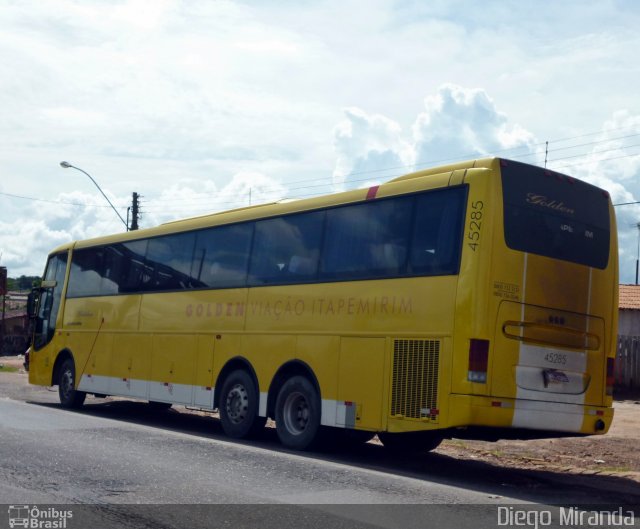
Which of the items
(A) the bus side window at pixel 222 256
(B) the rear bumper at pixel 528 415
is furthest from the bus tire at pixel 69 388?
(B) the rear bumper at pixel 528 415

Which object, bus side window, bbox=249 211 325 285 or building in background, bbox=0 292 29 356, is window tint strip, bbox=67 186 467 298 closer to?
bus side window, bbox=249 211 325 285

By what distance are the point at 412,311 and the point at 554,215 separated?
2.12m

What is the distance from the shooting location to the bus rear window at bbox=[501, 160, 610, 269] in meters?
11.1

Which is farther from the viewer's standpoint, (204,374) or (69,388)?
(69,388)

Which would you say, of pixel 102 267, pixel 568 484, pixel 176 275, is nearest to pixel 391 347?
pixel 568 484

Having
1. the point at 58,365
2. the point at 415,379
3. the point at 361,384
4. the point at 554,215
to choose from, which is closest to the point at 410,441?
the point at 361,384

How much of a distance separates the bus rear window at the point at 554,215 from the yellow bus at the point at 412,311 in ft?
0.07

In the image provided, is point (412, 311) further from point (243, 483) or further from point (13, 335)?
point (13, 335)

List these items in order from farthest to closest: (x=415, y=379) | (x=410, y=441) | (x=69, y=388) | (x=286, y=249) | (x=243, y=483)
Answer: (x=69, y=388), (x=286, y=249), (x=410, y=441), (x=415, y=379), (x=243, y=483)

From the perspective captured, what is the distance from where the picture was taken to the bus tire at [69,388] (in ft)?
65.1

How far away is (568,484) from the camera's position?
1105 cm

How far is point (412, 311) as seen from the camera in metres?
11.5

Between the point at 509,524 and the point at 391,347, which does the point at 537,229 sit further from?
the point at 509,524

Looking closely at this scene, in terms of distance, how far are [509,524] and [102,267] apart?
513 inches
